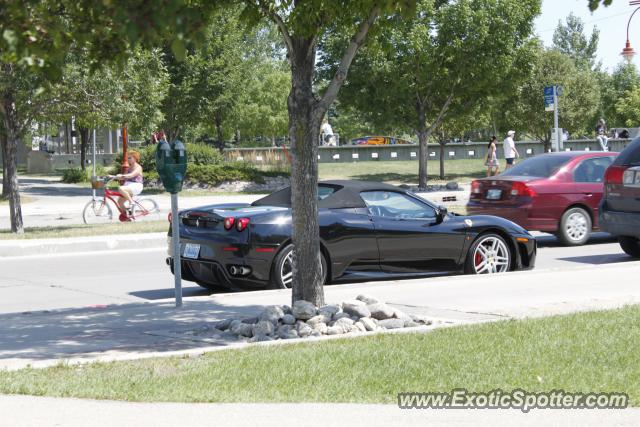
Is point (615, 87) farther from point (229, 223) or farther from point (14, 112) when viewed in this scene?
point (229, 223)

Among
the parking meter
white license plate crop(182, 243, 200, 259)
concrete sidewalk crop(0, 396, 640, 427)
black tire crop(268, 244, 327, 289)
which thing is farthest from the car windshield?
concrete sidewalk crop(0, 396, 640, 427)

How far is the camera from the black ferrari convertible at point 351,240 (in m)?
11.3

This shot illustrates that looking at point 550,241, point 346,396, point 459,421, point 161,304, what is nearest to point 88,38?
point 346,396

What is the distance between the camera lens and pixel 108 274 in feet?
47.2

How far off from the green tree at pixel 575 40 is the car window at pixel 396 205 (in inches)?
3986

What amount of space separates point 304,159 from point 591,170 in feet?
30.4

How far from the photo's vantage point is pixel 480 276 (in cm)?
1209

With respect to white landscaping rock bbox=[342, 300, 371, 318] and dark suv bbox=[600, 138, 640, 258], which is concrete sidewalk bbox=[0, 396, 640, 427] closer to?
white landscaping rock bbox=[342, 300, 371, 318]

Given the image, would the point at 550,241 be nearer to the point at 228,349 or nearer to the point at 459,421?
the point at 228,349

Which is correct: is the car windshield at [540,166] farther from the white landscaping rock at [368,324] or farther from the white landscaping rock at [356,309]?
the white landscaping rock at [368,324]

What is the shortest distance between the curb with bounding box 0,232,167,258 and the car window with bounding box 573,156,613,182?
24.4 ft

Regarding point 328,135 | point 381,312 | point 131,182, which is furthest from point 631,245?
point 328,135

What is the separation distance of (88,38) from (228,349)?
102 inches

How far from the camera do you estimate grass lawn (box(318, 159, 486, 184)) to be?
40.9 meters
